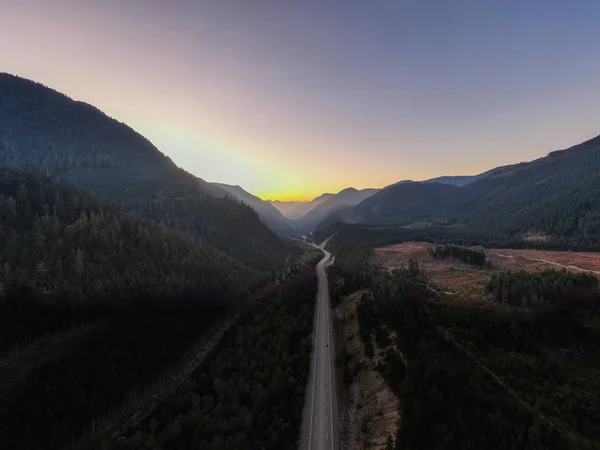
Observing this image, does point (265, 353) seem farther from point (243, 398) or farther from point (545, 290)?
point (545, 290)

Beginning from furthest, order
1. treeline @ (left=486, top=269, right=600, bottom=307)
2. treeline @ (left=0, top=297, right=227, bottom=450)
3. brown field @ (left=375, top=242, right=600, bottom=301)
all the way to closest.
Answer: brown field @ (left=375, top=242, right=600, bottom=301)
treeline @ (left=486, top=269, right=600, bottom=307)
treeline @ (left=0, top=297, right=227, bottom=450)

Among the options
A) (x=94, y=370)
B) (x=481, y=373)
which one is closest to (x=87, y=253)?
(x=94, y=370)

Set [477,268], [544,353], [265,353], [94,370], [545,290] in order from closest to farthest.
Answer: [544,353] < [94,370] < [265,353] < [545,290] < [477,268]

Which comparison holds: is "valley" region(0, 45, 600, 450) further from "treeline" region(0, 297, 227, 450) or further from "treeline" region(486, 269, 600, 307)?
"treeline" region(486, 269, 600, 307)

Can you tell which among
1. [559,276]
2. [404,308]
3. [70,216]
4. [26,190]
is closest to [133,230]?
[70,216]

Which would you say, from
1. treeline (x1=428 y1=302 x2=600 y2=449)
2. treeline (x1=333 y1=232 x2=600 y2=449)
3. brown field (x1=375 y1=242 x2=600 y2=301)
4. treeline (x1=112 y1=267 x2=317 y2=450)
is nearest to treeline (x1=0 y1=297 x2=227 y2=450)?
treeline (x1=112 y1=267 x2=317 y2=450)

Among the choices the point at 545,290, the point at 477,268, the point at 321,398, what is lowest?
the point at 321,398

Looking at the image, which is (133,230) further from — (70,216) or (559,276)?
(559,276)
